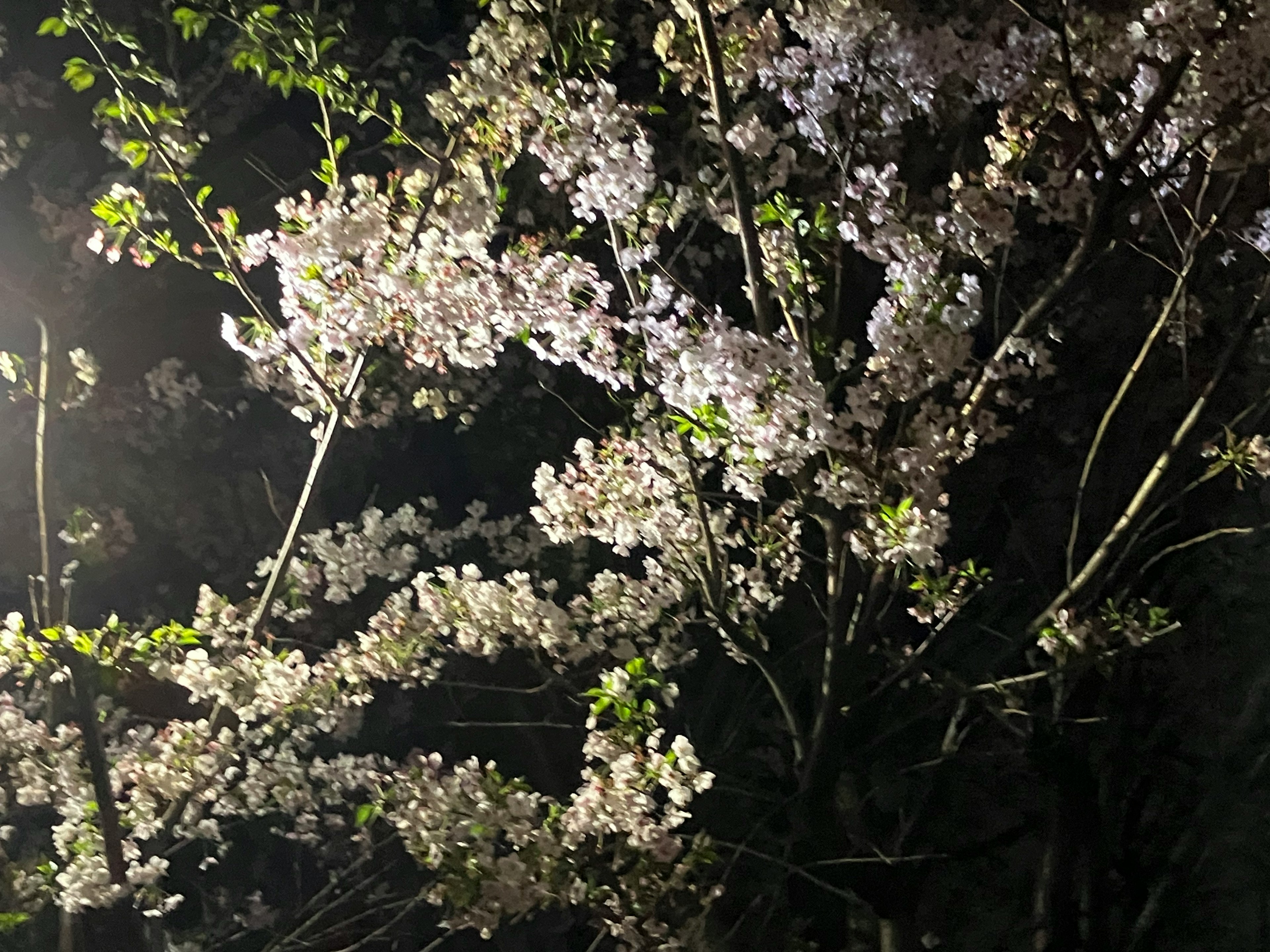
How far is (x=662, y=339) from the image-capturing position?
215cm

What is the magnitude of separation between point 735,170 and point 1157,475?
5.71ft

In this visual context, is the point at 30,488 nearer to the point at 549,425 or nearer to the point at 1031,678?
the point at 549,425

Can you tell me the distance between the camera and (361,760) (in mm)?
3814

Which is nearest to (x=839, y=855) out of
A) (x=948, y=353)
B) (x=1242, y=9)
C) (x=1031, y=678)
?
(x=1031, y=678)

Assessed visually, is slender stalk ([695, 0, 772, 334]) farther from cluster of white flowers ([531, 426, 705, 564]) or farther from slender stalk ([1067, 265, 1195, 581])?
slender stalk ([1067, 265, 1195, 581])

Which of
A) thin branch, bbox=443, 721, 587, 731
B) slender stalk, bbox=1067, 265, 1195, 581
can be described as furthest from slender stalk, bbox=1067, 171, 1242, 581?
thin branch, bbox=443, 721, 587, 731

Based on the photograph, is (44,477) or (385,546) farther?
(385,546)

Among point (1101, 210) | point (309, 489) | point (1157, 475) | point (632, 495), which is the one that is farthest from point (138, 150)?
point (1157, 475)

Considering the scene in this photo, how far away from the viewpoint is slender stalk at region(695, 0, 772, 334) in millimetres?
1975

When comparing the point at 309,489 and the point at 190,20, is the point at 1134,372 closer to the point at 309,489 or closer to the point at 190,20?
the point at 309,489

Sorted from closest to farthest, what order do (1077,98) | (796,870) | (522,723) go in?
(1077,98) → (796,870) → (522,723)

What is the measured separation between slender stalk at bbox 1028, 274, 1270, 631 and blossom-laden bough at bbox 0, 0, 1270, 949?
2cm

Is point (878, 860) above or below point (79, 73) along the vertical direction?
below

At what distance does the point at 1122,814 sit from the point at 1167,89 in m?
3.23
